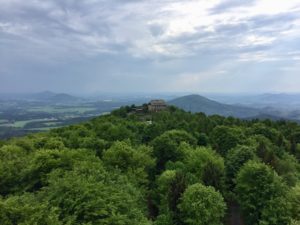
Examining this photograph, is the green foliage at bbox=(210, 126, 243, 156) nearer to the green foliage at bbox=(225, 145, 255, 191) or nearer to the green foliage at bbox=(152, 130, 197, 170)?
the green foliage at bbox=(152, 130, 197, 170)

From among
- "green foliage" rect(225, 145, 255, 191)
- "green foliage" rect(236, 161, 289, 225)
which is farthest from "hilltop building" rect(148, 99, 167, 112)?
"green foliage" rect(236, 161, 289, 225)

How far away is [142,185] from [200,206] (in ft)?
35.8

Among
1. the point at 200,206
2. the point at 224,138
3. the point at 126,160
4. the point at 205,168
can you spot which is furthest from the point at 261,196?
the point at 224,138

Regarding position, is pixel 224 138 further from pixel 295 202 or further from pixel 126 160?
pixel 295 202

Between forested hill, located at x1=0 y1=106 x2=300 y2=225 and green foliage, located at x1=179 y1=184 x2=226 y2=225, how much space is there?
108 millimetres

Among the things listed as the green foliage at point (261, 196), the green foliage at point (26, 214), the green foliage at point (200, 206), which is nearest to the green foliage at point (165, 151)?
the green foliage at point (261, 196)

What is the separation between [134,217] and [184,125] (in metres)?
51.1

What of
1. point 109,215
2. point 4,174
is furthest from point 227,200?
point 4,174

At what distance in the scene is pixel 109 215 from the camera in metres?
21.9

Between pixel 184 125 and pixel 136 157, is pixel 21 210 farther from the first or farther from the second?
pixel 184 125

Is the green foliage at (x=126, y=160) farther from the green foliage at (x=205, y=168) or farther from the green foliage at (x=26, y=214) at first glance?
the green foliage at (x=26, y=214)

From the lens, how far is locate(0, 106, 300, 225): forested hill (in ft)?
72.5

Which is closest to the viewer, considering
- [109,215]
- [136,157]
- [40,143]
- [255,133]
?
[109,215]

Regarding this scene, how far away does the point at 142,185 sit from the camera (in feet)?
131
